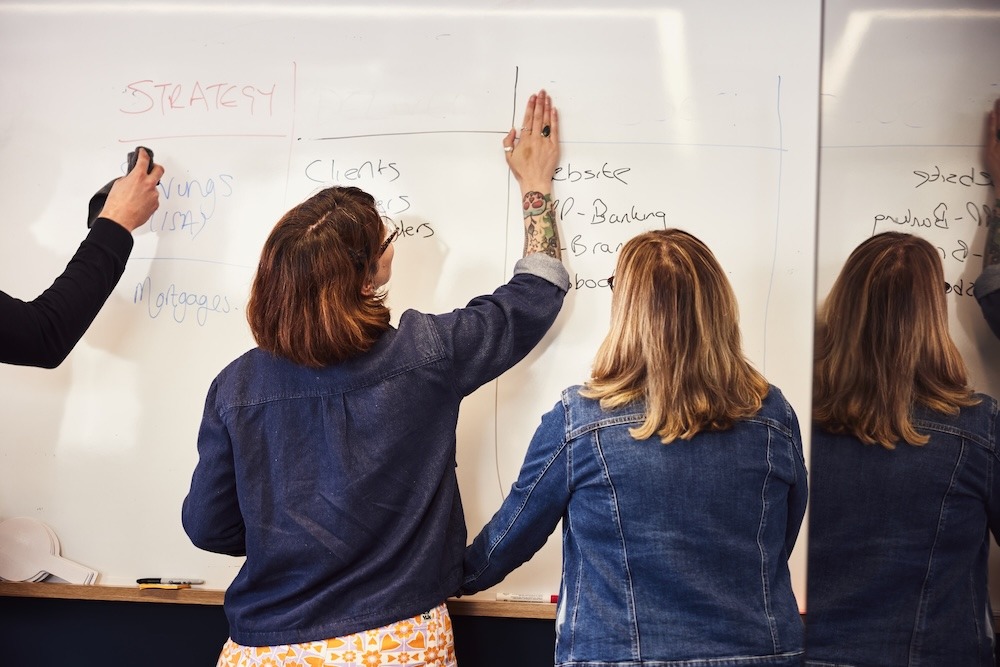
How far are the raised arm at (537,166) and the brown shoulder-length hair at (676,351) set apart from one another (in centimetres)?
32

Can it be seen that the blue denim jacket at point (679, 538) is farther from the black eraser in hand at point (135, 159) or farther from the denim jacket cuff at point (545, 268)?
the black eraser in hand at point (135, 159)

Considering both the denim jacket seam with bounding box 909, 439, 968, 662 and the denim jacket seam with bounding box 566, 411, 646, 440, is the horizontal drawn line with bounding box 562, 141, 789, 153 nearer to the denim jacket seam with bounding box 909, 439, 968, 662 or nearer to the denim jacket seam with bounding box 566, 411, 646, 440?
the denim jacket seam with bounding box 566, 411, 646, 440

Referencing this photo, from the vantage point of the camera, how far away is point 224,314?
1564mm

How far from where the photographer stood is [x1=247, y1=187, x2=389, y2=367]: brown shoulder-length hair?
3.77ft

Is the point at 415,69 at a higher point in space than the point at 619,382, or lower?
higher

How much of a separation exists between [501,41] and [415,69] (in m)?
0.17

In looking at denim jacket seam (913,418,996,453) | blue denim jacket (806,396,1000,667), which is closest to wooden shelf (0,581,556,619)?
blue denim jacket (806,396,1000,667)

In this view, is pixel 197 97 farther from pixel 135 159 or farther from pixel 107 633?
pixel 107 633

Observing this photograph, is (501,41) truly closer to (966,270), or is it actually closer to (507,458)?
(507,458)

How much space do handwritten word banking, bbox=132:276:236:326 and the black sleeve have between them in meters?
0.10

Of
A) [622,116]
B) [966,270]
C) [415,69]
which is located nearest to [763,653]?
[966,270]

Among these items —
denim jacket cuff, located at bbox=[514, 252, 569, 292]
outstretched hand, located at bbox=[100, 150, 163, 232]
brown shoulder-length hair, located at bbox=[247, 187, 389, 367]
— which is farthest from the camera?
outstretched hand, located at bbox=[100, 150, 163, 232]

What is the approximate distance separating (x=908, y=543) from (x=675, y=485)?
47 cm

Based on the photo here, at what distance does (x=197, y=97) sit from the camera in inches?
62.6
